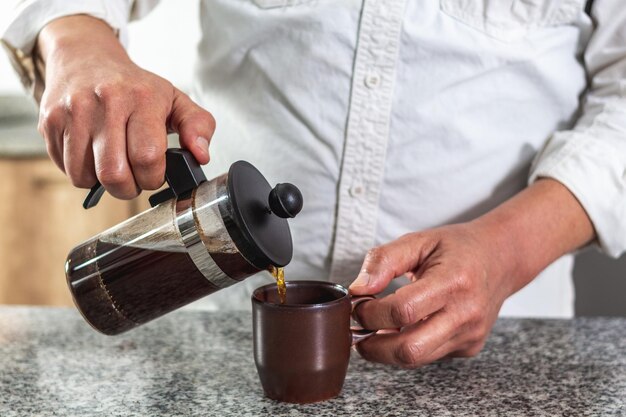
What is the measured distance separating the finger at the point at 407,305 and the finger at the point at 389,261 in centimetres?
3

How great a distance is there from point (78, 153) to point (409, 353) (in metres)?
0.43

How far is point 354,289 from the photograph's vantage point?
3.17ft

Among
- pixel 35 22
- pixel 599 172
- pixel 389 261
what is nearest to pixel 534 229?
pixel 599 172

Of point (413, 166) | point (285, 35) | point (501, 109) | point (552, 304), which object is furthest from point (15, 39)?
point (552, 304)

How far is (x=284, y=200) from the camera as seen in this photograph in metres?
0.83

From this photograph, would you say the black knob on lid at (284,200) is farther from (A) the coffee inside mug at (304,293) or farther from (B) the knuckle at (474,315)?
(B) the knuckle at (474,315)

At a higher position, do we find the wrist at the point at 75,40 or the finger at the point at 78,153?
the wrist at the point at 75,40

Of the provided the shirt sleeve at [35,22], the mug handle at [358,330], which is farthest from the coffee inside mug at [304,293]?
the shirt sleeve at [35,22]

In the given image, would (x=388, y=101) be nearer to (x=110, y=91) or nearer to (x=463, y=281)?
(x=463, y=281)

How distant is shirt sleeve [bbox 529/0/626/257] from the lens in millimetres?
1125

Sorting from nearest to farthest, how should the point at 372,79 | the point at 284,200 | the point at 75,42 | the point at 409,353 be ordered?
the point at 284,200 → the point at 409,353 → the point at 75,42 → the point at 372,79

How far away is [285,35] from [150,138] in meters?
0.43

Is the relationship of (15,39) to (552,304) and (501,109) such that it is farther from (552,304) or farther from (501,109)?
(552,304)

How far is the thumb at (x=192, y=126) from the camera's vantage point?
0.92 metres
